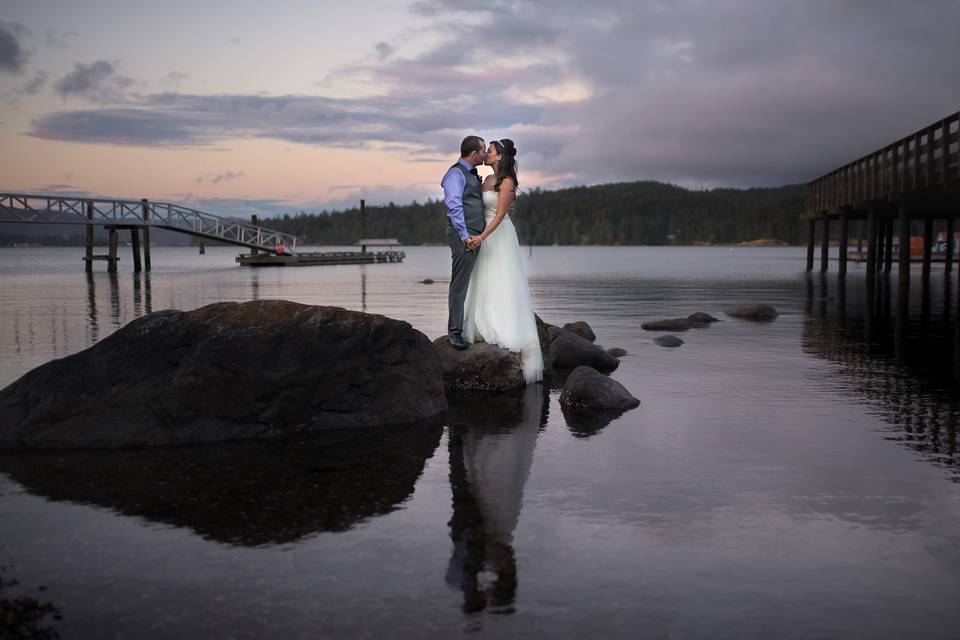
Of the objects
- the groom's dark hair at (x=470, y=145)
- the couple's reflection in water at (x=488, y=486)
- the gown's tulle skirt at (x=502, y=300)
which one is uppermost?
the groom's dark hair at (x=470, y=145)

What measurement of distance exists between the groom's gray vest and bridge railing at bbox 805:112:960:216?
18109mm

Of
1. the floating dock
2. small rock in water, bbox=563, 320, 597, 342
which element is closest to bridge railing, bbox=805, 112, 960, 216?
small rock in water, bbox=563, 320, 597, 342

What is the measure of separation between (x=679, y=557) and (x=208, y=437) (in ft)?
14.8

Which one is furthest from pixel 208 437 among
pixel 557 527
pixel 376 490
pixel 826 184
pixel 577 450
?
pixel 826 184

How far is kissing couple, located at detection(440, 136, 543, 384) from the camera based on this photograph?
32.2 ft

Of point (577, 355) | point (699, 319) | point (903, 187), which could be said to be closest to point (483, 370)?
point (577, 355)

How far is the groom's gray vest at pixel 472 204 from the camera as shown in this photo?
9836 millimetres

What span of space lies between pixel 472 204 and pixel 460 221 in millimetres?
308

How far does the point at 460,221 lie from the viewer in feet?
32.2

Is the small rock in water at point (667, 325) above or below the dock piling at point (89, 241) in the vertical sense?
below

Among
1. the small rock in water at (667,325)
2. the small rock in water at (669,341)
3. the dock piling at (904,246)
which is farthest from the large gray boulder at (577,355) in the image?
the dock piling at (904,246)

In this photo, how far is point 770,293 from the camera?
3181 centimetres

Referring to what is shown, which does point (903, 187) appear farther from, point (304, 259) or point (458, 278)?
point (304, 259)

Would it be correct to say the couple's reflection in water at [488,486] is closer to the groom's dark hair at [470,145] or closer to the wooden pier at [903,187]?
the groom's dark hair at [470,145]
